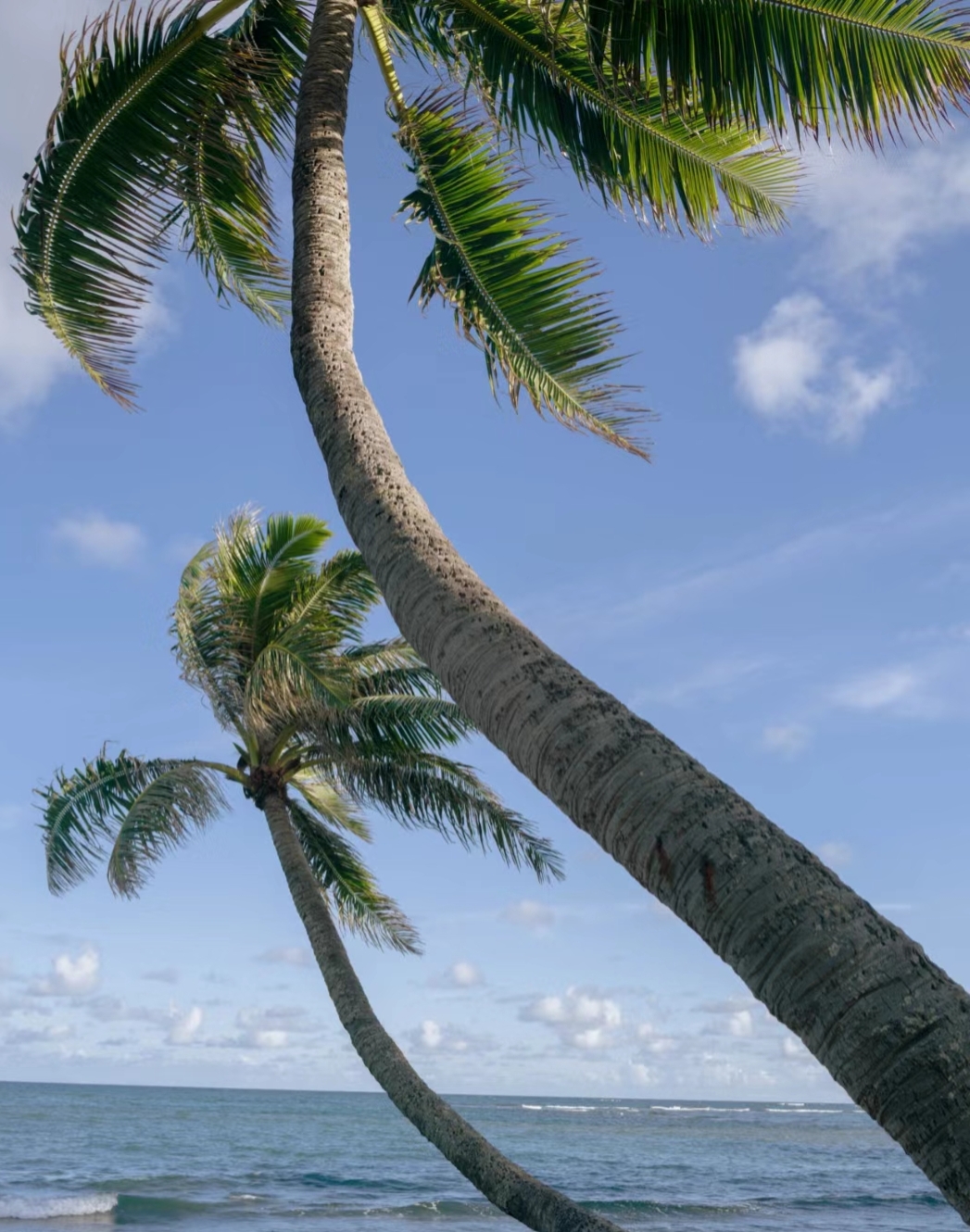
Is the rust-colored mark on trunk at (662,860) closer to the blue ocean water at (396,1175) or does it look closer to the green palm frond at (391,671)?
the green palm frond at (391,671)

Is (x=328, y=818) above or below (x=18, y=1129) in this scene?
above

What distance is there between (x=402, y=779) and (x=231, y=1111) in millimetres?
69776

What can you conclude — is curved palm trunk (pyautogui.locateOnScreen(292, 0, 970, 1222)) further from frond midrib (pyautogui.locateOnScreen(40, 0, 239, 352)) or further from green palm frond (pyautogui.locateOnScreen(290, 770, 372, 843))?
green palm frond (pyautogui.locateOnScreen(290, 770, 372, 843))

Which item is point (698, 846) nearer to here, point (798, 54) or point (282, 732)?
point (798, 54)

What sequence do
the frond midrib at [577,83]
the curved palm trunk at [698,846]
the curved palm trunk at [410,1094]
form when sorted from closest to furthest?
1. the curved palm trunk at [698,846]
2. the frond midrib at [577,83]
3. the curved palm trunk at [410,1094]

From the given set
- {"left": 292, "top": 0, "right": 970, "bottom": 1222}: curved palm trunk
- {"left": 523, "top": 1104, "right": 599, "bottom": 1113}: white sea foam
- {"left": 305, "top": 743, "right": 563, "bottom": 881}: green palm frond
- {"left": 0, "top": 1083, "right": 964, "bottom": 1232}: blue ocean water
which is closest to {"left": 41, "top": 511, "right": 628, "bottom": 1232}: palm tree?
{"left": 305, "top": 743, "right": 563, "bottom": 881}: green palm frond

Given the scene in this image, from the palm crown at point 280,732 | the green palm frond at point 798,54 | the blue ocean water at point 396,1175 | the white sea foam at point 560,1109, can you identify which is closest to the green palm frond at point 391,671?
the palm crown at point 280,732

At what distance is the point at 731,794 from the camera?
279 cm

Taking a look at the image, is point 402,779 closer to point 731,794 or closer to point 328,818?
point 328,818

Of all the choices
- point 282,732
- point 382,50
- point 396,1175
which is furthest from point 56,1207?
point 382,50

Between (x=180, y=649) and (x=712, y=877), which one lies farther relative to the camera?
(x=180, y=649)

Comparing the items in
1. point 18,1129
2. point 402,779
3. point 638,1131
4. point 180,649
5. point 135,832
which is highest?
→ point 180,649

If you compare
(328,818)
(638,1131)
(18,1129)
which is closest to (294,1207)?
(328,818)

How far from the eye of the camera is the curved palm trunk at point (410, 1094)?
27.3 ft
